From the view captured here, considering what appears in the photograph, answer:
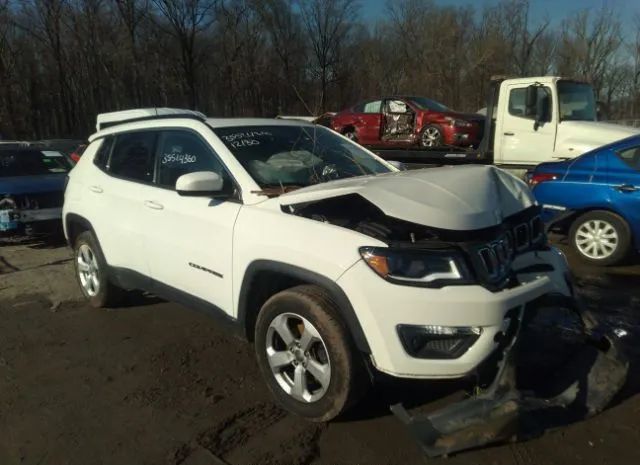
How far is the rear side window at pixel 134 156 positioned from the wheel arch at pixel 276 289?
5.04ft

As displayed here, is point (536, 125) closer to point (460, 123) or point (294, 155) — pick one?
point (460, 123)

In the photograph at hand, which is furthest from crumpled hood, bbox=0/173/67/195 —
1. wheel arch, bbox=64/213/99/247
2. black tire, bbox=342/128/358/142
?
black tire, bbox=342/128/358/142

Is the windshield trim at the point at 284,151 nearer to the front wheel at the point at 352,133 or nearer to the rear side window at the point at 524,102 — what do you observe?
the rear side window at the point at 524,102

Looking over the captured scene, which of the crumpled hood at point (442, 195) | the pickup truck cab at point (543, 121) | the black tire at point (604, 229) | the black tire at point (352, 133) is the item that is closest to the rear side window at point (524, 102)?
the pickup truck cab at point (543, 121)

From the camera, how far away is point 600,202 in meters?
6.32

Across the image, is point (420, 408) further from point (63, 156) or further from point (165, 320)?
point (63, 156)

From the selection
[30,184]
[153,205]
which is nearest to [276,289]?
[153,205]

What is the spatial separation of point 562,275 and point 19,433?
3299mm

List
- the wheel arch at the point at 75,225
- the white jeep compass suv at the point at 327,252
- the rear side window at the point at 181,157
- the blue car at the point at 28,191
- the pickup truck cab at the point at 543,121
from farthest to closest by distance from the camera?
the pickup truck cab at the point at 543,121 < the blue car at the point at 28,191 < the wheel arch at the point at 75,225 < the rear side window at the point at 181,157 < the white jeep compass suv at the point at 327,252

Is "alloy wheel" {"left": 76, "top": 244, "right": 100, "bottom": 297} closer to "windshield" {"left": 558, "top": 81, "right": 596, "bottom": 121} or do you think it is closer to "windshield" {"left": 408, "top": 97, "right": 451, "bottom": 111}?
"windshield" {"left": 558, "top": 81, "right": 596, "bottom": 121}

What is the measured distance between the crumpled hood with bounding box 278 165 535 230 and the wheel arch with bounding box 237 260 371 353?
41 centimetres

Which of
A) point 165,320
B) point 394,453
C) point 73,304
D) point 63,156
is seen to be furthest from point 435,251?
point 63,156

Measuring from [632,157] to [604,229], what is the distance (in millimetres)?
868

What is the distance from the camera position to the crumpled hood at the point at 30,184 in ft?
25.0
